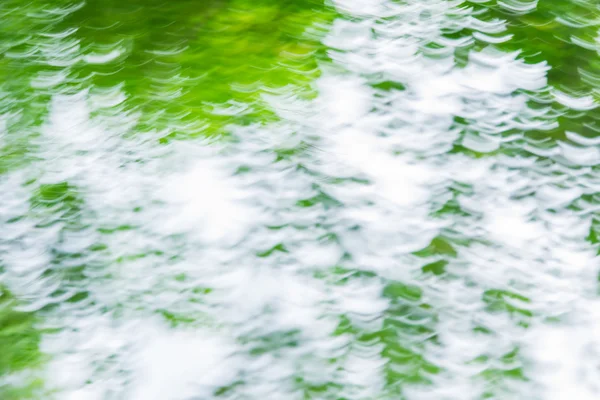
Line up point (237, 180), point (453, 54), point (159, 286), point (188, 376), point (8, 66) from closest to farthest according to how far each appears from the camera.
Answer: point (188, 376) < point (159, 286) < point (237, 180) < point (453, 54) < point (8, 66)

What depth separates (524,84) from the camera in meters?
1.55

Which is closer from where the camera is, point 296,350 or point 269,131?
point 296,350

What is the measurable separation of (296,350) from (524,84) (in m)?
0.89

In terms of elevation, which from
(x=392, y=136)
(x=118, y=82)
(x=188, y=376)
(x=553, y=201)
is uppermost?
(x=118, y=82)

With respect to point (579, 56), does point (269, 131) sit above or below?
below

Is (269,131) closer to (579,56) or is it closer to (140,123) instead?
(140,123)

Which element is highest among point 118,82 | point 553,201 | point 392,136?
point 118,82

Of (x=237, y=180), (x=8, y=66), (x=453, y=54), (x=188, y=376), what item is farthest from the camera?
(x=8, y=66)

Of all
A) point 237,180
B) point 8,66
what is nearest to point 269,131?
point 237,180

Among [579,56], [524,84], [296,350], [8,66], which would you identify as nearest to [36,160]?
[8,66]

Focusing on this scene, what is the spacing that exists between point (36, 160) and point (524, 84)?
1276 mm

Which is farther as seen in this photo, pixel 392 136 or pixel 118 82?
pixel 118 82

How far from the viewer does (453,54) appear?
160 cm

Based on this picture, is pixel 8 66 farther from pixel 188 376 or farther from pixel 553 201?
pixel 553 201
